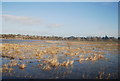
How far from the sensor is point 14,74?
34.2 feet

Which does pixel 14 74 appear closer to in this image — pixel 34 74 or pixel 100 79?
pixel 34 74

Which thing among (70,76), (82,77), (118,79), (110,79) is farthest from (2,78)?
(118,79)

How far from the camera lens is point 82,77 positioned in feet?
33.8

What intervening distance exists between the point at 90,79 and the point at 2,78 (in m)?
6.71

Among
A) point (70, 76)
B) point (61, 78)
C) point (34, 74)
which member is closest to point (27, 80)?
point (34, 74)

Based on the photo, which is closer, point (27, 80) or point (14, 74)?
point (27, 80)

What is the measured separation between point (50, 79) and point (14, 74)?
309 cm

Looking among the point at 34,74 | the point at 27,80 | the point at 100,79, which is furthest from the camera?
the point at 34,74

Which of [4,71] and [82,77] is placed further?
[4,71]

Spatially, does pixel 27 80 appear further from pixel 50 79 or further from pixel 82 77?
pixel 82 77

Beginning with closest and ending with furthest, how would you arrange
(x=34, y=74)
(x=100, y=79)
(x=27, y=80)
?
(x=27, y=80), (x=100, y=79), (x=34, y=74)

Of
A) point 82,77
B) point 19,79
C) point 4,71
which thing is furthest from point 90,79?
point 4,71

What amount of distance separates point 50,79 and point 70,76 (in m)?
1.76

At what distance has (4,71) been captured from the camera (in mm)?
11086
